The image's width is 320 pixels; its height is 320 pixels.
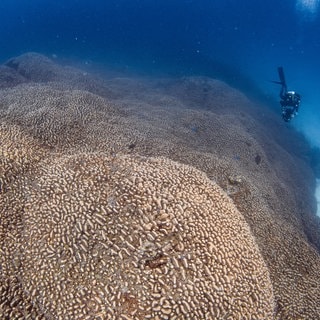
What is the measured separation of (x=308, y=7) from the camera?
173 feet

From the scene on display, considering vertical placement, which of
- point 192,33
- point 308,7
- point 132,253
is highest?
point 308,7

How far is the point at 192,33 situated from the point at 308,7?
23.9 meters

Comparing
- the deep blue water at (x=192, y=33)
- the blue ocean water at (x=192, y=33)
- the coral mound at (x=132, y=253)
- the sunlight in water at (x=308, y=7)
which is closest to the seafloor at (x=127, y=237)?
the coral mound at (x=132, y=253)

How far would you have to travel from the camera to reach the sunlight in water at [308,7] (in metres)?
49.8

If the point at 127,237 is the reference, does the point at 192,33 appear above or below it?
above

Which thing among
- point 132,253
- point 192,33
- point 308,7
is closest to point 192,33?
point 192,33

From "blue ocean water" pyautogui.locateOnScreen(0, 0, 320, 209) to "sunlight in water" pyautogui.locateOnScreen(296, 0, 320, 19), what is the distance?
0.48 ft

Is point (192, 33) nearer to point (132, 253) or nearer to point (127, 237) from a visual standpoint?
point (127, 237)

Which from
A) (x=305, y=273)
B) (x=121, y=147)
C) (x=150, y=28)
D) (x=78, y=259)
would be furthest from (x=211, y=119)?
(x=150, y=28)

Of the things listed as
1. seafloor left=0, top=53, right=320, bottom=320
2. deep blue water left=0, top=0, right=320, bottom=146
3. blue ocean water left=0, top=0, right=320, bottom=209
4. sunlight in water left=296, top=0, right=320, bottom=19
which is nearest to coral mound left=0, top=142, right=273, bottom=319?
seafloor left=0, top=53, right=320, bottom=320

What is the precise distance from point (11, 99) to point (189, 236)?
625 centimetres

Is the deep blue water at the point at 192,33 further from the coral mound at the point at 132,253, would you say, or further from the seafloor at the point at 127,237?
the coral mound at the point at 132,253

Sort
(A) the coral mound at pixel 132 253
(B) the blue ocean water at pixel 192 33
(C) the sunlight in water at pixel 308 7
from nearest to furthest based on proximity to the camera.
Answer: (A) the coral mound at pixel 132 253 → (B) the blue ocean water at pixel 192 33 → (C) the sunlight in water at pixel 308 7

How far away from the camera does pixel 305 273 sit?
507 cm
